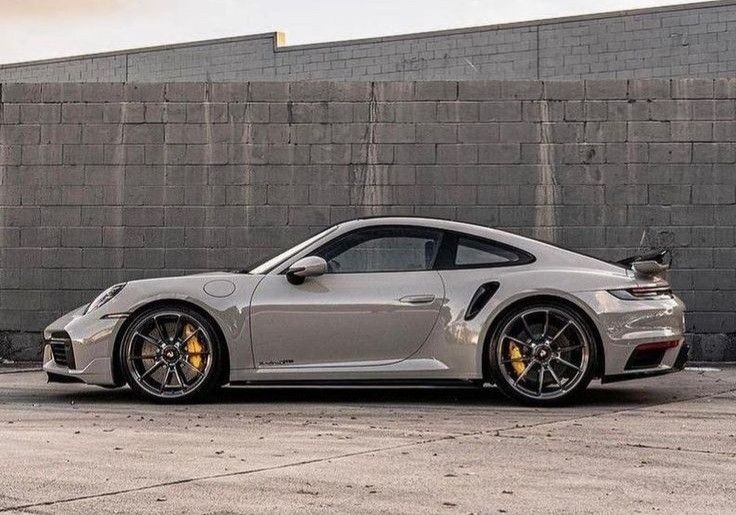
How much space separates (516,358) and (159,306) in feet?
7.61

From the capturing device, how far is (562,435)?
269 inches

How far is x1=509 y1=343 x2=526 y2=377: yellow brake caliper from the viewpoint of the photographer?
819 cm

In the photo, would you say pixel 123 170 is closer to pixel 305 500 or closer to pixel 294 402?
pixel 294 402

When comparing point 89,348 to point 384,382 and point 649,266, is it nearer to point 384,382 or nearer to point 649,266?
point 384,382

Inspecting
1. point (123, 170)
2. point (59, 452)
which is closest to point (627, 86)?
point (123, 170)

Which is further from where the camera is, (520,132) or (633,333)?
(520,132)

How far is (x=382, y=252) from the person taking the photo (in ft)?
27.5

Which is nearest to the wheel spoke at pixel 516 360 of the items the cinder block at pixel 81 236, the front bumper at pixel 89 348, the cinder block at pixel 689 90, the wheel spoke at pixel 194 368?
the wheel spoke at pixel 194 368

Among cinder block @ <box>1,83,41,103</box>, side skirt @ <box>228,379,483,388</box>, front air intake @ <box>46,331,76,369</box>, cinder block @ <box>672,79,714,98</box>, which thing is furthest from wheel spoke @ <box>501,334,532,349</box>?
cinder block @ <box>1,83,41,103</box>

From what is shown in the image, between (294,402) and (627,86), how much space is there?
5.48 metres

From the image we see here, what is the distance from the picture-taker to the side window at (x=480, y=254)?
27.7 ft

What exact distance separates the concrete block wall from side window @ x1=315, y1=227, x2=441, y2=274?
3923 millimetres

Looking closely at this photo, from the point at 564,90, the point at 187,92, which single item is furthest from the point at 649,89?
the point at 187,92

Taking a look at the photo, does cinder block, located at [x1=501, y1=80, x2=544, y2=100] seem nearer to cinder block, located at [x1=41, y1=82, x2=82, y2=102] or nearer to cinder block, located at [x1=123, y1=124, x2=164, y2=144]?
cinder block, located at [x1=123, y1=124, x2=164, y2=144]
